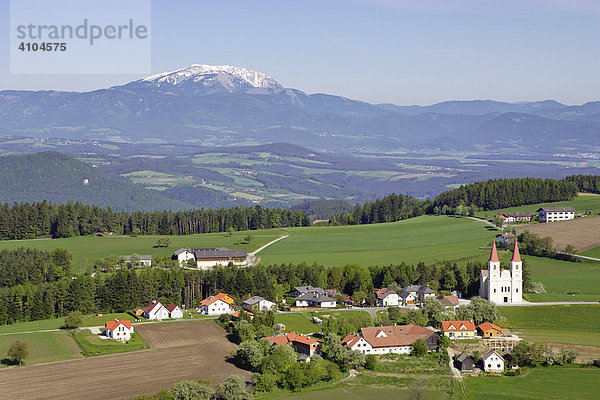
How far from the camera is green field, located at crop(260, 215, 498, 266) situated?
10175 cm

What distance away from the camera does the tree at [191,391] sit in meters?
53.2

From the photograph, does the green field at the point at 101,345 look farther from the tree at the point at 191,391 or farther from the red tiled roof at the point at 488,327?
the red tiled roof at the point at 488,327

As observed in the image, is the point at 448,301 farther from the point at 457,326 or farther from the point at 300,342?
the point at 300,342

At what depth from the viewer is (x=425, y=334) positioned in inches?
2724

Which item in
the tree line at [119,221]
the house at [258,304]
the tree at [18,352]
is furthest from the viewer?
the tree line at [119,221]

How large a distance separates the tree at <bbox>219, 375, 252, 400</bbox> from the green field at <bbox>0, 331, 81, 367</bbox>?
1543 cm

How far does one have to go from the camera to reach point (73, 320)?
7319 centimetres

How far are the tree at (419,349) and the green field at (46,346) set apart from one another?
88.0 feet

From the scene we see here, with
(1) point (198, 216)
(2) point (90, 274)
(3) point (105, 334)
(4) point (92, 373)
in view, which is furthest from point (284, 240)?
(4) point (92, 373)

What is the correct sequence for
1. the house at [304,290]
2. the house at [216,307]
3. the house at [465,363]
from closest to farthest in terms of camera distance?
the house at [465,363]
the house at [216,307]
the house at [304,290]

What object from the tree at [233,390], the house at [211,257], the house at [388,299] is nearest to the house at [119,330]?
the tree at [233,390]

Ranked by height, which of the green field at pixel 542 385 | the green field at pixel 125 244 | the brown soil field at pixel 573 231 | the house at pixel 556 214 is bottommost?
the green field at pixel 542 385

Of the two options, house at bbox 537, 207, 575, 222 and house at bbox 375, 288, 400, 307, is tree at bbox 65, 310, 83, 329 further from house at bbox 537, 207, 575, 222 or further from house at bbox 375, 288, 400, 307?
house at bbox 537, 207, 575, 222

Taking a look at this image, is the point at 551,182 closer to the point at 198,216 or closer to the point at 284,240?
the point at 284,240
